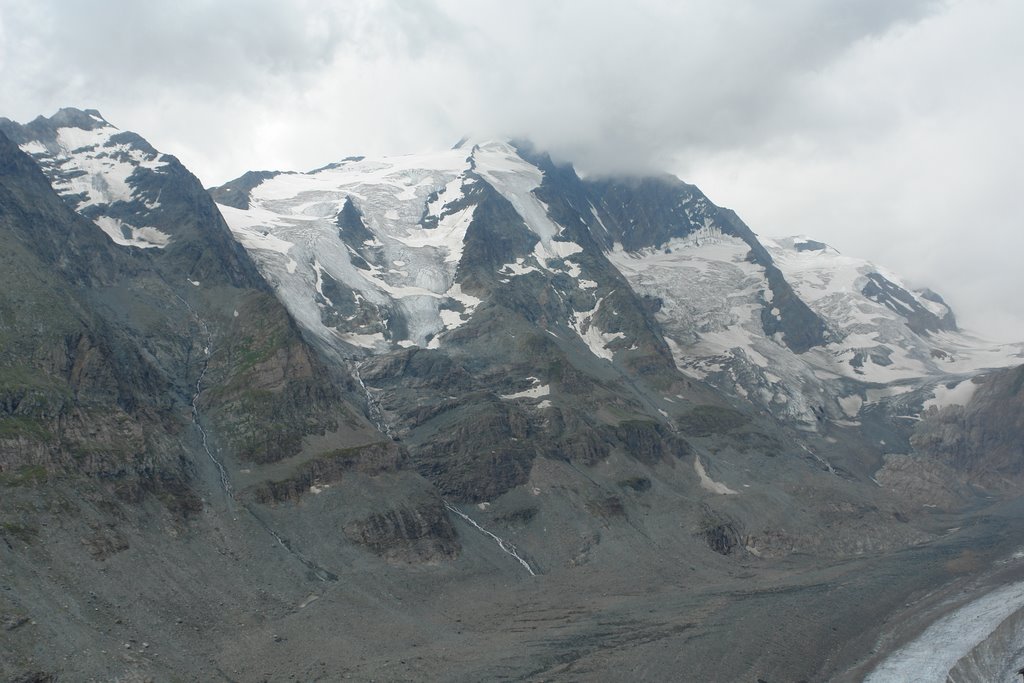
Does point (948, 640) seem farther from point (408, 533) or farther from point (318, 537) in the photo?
point (318, 537)

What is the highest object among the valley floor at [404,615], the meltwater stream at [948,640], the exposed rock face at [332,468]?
the exposed rock face at [332,468]

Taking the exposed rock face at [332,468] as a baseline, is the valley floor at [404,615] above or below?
below

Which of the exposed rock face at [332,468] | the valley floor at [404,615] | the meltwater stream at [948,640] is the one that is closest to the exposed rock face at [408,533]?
the valley floor at [404,615]

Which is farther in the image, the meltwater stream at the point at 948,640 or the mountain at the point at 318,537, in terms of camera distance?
the meltwater stream at the point at 948,640

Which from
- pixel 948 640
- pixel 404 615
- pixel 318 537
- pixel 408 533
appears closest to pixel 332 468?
pixel 318 537

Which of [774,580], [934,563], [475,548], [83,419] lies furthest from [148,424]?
[934,563]

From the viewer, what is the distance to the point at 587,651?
107 m

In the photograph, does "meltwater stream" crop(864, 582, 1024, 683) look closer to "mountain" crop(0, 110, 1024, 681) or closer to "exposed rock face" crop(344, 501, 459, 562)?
"mountain" crop(0, 110, 1024, 681)

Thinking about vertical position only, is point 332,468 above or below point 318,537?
above

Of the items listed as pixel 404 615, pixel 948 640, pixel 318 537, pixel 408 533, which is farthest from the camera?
pixel 408 533

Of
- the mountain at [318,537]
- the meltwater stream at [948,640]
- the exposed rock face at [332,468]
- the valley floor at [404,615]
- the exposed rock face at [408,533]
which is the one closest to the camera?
the valley floor at [404,615]

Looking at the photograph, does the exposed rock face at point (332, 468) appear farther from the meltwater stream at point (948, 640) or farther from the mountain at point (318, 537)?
the meltwater stream at point (948, 640)

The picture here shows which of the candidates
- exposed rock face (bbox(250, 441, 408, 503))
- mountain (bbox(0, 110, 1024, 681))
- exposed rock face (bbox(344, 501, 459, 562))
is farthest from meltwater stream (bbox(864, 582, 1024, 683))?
exposed rock face (bbox(250, 441, 408, 503))

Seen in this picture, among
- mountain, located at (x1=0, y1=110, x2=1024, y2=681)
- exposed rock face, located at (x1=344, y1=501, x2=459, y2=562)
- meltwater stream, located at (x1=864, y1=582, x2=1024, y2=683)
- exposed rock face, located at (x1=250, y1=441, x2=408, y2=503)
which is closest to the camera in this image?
mountain, located at (x1=0, y1=110, x2=1024, y2=681)
